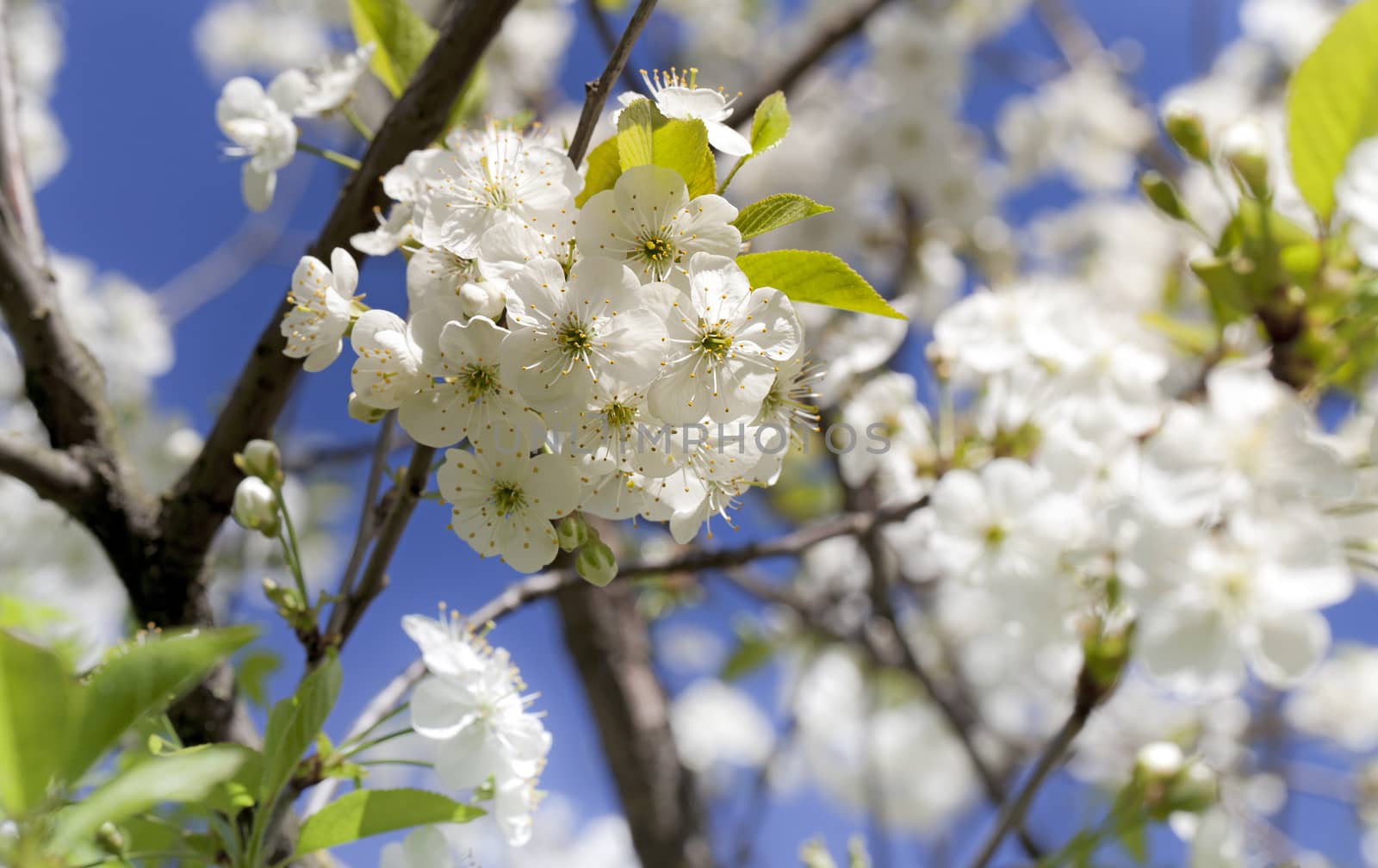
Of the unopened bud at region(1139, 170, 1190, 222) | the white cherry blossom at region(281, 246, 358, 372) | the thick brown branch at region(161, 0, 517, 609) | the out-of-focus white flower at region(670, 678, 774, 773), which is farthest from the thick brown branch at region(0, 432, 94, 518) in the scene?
the out-of-focus white flower at region(670, 678, 774, 773)

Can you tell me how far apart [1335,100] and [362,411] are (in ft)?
3.24

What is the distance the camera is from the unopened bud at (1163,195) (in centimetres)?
109

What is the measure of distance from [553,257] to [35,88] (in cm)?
425

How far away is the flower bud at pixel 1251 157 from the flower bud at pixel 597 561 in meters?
0.80

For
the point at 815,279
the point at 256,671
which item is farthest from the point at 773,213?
the point at 256,671

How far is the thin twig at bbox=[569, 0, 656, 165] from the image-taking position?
63cm

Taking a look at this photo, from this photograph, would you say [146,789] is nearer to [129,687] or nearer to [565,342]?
[129,687]

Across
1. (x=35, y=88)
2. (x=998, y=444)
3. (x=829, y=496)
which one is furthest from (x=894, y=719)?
(x=35, y=88)

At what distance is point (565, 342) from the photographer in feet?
2.08

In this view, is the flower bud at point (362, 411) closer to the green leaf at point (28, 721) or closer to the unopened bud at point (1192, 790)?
the green leaf at point (28, 721)

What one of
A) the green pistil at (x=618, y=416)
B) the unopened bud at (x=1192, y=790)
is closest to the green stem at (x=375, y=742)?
the green pistil at (x=618, y=416)

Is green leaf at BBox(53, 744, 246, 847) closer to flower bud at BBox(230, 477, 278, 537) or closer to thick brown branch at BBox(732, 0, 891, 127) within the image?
flower bud at BBox(230, 477, 278, 537)

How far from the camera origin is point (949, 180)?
278 centimetres

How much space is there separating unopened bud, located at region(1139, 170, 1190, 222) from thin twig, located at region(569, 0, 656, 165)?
70 cm
